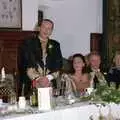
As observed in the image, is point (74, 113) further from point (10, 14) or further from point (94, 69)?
point (10, 14)

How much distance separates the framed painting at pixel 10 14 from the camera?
507 cm

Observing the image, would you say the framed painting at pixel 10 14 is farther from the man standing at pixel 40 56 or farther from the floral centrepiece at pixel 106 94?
the floral centrepiece at pixel 106 94

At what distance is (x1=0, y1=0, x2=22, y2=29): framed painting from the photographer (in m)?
5.07

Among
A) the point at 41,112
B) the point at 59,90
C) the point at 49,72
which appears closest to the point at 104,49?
the point at 49,72

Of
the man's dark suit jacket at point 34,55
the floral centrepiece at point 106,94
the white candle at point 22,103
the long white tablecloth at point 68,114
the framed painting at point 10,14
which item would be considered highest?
the framed painting at point 10,14

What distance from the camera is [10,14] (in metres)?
5.16

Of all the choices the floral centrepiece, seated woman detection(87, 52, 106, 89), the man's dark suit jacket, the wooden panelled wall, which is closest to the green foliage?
the floral centrepiece

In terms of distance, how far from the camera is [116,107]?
129 inches

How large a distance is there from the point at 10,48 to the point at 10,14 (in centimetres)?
40

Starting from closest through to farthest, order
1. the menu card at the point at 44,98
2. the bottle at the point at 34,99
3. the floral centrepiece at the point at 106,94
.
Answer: the menu card at the point at 44,98
the bottle at the point at 34,99
the floral centrepiece at the point at 106,94

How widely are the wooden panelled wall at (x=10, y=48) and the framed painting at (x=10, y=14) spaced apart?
96mm

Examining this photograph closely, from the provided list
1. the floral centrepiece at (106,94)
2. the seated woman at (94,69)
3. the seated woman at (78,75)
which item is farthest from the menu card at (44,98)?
the seated woman at (94,69)

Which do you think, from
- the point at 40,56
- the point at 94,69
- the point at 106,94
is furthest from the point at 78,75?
the point at 106,94

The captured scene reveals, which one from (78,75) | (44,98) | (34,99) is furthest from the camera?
(78,75)
